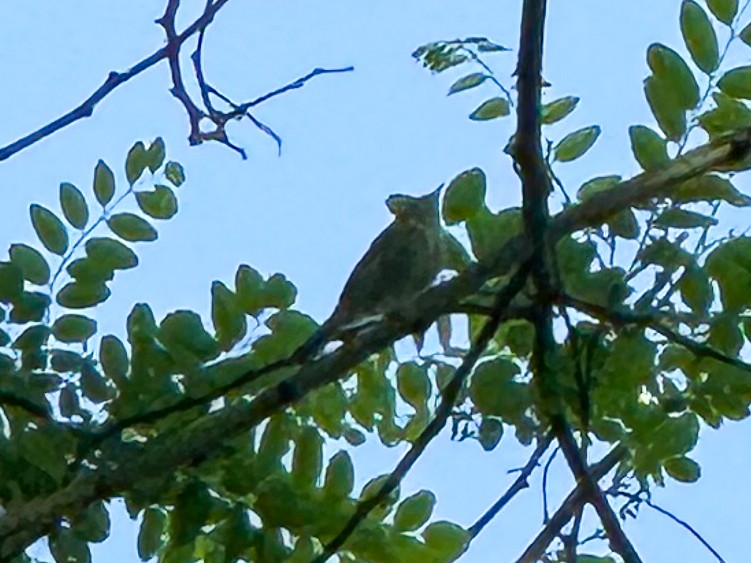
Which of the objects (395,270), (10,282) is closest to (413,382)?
(395,270)

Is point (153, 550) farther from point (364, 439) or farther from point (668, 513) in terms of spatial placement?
point (668, 513)

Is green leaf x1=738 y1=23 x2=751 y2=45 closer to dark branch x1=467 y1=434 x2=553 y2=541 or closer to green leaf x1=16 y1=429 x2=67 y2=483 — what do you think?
dark branch x1=467 y1=434 x2=553 y2=541

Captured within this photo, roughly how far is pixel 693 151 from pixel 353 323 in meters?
0.25

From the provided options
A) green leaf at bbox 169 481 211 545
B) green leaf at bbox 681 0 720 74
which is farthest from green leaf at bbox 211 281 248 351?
green leaf at bbox 681 0 720 74

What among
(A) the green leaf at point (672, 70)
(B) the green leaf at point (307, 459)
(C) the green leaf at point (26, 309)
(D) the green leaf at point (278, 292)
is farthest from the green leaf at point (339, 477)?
(A) the green leaf at point (672, 70)

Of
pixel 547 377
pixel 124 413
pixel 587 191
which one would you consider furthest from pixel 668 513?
pixel 124 413

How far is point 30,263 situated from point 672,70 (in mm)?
440

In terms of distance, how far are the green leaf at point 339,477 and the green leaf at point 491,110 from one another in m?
0.28

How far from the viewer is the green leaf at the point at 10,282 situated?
110 cm

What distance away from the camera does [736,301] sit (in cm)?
110

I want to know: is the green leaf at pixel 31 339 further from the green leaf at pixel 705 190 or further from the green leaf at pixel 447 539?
the green leaf at pixel 705 190

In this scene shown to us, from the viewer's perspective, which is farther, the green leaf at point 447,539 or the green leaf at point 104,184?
the green leaf at point 104,184

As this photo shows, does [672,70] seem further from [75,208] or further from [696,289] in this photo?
[75,208]

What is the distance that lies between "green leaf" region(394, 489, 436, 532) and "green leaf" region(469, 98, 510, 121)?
281 millimetres
